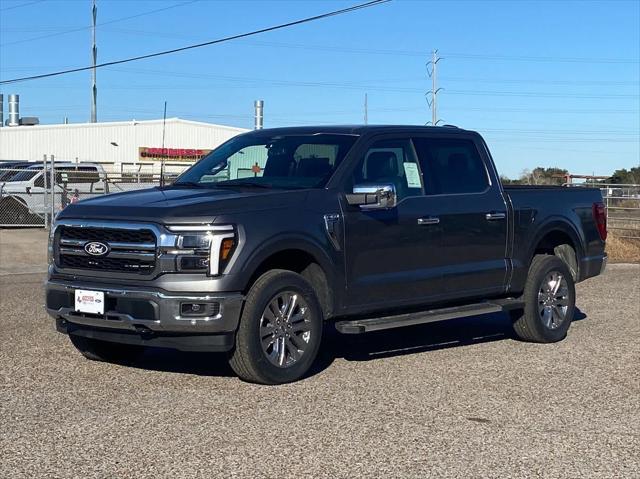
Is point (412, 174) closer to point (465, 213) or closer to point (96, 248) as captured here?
point (465, 213)

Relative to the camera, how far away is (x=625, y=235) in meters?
25.2

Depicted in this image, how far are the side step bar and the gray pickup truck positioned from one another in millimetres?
19

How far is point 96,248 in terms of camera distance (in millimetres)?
7570

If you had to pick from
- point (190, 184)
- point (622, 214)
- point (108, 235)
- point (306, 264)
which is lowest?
point (622, 214)

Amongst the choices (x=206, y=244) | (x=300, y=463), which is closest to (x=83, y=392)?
(x=206, y=244)

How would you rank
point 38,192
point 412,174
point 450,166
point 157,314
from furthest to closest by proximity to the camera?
point 38,192 → point 450,166 → point 412,174 → point 157,314

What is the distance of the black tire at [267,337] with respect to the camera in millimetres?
7391

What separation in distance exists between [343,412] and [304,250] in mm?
1465

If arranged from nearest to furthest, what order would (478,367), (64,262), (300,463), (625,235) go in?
(300,463)
(64,262)
(478,367)
(625,235)

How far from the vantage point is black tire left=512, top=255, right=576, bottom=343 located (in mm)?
9781

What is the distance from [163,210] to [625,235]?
777 inches

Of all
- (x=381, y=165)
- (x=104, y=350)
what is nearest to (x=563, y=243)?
(x=381, y=165)

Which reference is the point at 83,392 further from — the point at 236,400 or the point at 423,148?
the point at 423,148

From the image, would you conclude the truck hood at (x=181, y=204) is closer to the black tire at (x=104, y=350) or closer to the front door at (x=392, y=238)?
the front door at (x=392, y=238)
